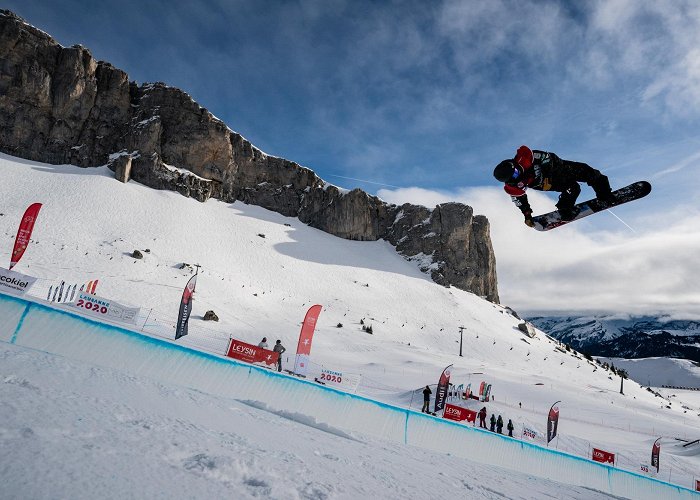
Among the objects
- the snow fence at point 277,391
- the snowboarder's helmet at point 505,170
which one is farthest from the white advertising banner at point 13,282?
the snowboarder's helmet at point 505,170

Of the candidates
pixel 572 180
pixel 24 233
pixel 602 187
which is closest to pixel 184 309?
pixel 24 233

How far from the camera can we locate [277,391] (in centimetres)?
865

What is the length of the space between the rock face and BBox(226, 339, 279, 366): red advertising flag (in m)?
63.7

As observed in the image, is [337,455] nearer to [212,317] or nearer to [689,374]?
[212,317]

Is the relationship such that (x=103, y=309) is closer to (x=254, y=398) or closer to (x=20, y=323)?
(x=20, y=323)

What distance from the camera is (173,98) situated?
81500 mm

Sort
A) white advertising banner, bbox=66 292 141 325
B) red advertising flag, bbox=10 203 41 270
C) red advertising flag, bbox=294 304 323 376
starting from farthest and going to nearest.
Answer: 1. red advertising flag, bbox=10 203 41 270
2. red advertising flag, bbox=294 304 323 376
3. white advertising banner, bbox=66 292 141 325

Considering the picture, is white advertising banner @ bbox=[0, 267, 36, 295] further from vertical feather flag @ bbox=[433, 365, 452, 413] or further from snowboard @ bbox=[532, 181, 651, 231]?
snowboard @ bbox=[532, 181, 651, 231]

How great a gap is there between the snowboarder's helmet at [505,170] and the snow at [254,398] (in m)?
Result: 4.18

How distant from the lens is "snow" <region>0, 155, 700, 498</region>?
3131 mm

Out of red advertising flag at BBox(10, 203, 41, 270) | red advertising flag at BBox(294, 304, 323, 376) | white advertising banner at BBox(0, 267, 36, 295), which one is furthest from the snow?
white advertising banner at BBox(0, 267, 36, 295)

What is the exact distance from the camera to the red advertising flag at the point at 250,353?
61.5ft

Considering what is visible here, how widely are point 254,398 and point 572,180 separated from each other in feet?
24.4

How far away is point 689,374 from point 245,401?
239844 mm
